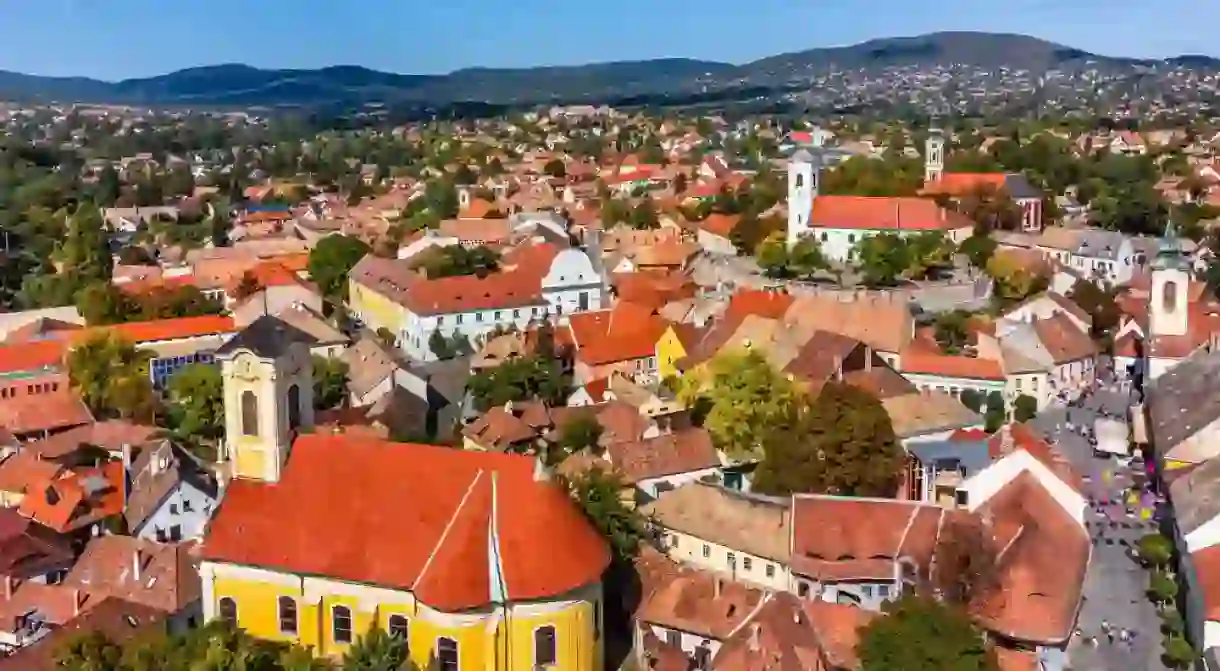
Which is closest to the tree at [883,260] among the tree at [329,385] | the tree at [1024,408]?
the tree at [1024,408]

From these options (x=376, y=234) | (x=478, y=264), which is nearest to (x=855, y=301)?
(x=478, y=264)

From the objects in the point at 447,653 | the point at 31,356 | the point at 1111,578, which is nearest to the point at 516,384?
the point at 31,356

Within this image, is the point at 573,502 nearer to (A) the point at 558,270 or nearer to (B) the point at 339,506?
(B) the point at 339,506

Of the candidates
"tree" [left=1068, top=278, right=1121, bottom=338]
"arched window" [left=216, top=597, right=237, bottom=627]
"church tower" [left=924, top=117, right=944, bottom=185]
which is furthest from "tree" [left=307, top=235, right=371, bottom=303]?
"arched window" [left=216, top=597, right=237, bottom=627]

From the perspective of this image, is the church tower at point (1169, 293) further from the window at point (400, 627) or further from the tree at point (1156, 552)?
the window at point (400, 627)

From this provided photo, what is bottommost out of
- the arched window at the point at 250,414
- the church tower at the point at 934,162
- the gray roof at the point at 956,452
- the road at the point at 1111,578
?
the road at the point at 1111,578

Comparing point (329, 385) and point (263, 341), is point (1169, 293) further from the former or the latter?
point (263, 341)
